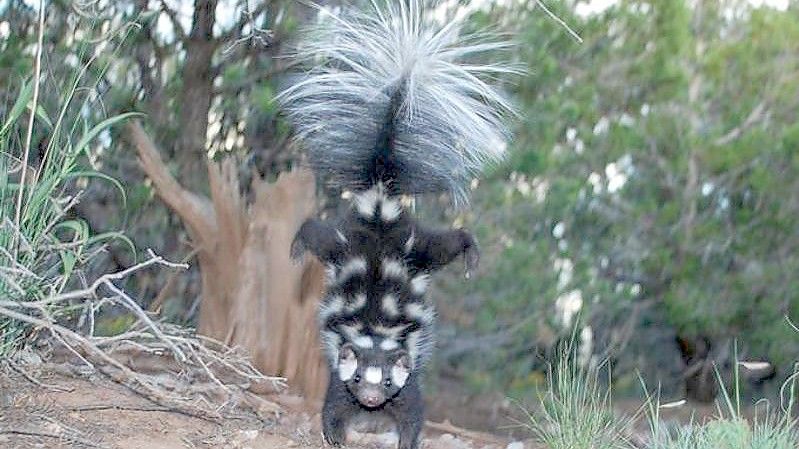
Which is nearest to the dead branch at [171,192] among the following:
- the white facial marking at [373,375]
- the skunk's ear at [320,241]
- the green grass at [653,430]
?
the skunk's ear at [320,241]

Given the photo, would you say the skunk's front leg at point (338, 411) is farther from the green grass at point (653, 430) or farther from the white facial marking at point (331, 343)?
the green grass at point (653, 430)

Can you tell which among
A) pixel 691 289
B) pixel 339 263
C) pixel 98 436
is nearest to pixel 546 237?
pixel 691 289

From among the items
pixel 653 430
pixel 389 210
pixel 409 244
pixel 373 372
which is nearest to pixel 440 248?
pixel 409 244

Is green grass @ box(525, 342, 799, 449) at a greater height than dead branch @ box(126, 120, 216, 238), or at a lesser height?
lesser

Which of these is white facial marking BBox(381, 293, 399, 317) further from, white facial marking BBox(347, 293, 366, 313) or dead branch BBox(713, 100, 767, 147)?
dead branch BBox(713, 100, 767, 147)

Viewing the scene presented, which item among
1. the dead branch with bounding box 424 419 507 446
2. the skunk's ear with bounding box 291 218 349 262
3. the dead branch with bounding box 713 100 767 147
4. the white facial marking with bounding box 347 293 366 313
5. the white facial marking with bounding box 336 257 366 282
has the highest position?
the dead branch with bounding box 713 100 767 147

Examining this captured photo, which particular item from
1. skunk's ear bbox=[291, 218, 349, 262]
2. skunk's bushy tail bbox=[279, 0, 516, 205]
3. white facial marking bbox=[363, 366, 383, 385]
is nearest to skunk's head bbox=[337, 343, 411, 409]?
white facial marking bbox=[363, 366, 383, 385]

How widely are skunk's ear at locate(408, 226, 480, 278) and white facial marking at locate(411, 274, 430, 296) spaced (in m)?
0.03

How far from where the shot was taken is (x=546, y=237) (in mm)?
5824

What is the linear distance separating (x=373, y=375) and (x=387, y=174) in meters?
0.77

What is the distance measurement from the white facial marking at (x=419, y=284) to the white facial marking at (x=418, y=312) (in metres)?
0.05

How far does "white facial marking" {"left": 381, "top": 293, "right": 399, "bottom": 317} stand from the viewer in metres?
4.15

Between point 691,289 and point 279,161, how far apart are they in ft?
7.65

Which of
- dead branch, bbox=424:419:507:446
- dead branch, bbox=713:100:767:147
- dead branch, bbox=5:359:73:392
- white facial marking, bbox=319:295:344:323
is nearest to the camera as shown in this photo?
dead branch, bbox=5:359:73:392
